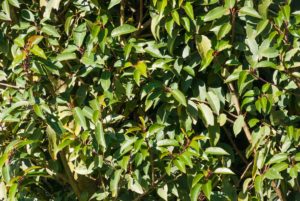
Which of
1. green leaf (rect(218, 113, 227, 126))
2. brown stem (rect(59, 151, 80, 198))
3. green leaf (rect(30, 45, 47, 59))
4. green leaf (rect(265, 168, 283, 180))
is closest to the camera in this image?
green leaf (rect(30, 45, 47, 59))

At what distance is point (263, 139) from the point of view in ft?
8.61

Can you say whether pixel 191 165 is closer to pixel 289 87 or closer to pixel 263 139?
pixel 263 139

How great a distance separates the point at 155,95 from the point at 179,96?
115 millimetres

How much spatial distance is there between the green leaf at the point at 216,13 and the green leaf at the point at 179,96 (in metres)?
0.33

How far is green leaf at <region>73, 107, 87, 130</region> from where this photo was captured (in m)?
2.54

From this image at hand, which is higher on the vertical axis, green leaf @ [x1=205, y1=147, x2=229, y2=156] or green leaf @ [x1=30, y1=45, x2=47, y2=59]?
green leaf @ [x1=30, y1=45, x2=47, y2=59]

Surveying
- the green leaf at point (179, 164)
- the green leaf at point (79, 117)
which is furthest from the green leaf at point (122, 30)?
the green leaf at point (179, 164)

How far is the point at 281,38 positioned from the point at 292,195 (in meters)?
0.82

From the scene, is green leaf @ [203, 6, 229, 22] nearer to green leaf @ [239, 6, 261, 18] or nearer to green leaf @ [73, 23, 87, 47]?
green leaf @ [239, 6, 261, 18]

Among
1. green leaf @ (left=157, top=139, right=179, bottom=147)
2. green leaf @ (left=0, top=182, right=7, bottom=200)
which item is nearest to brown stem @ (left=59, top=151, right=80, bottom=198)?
green leaf @ (left=0, top=182, right=7, bottom=200)

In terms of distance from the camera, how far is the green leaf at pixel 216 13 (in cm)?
246

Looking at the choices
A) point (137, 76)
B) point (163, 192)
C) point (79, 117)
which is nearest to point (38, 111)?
point (79, 117)

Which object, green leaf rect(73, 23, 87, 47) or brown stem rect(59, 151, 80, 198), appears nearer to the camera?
green leaf rect(73, 23, 87, 47)

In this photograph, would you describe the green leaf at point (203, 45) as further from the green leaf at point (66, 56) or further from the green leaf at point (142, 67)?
the green leaf at point (66, 56)
